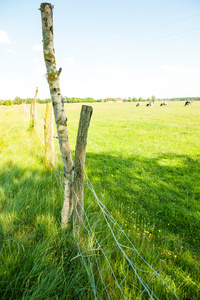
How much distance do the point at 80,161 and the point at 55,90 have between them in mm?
837

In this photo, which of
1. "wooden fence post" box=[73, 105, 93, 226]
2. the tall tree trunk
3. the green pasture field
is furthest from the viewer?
"wooden fence post" box=[73, 105, 93, 226]

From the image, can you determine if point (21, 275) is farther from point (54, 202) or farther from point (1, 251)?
point (54, 202)

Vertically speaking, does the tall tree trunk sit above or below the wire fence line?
above

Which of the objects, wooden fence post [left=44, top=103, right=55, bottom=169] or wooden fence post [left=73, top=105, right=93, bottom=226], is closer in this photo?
wooden fence post [left=73, top=105, right=93, bottom=226]

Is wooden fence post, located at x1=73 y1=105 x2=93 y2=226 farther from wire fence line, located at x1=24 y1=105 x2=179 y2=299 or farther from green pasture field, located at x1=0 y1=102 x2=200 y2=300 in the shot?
green pasture field, located at x1=0 y1=102 x2=200 y2=300

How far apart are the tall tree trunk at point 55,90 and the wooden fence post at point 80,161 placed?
0.08 meters

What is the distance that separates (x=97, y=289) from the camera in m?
1.55

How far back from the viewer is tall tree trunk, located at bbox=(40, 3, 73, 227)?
1.43 meters

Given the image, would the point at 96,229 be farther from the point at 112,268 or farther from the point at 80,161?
the point at 80,161

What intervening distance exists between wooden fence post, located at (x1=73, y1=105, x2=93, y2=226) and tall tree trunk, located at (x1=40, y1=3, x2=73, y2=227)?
0.08 m

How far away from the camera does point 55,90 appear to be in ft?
5.38

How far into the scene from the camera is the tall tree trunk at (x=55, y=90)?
1.43m

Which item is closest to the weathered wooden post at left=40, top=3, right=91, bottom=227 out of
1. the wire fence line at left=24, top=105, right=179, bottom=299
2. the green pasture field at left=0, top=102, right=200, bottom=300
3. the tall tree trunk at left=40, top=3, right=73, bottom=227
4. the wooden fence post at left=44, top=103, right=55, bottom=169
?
the tall tree trunk at left=40, top=3, right=73, bottom=227

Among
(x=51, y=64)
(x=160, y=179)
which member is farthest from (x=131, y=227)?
(x=160, y=179)
